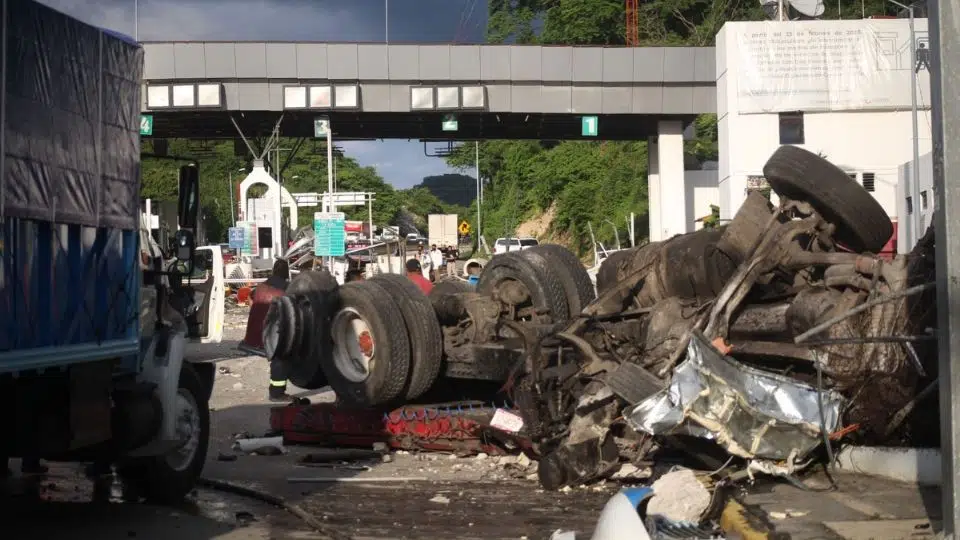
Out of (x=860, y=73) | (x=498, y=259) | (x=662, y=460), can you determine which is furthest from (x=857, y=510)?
(x=860, y=73)

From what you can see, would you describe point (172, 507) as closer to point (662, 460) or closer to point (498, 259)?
point (662, 460)

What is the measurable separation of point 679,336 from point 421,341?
3016 mm

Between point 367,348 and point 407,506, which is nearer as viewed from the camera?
point 407,506

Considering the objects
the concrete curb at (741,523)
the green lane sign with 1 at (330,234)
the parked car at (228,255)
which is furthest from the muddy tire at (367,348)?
the parked car at (228,255)

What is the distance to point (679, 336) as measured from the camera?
29.1 ft

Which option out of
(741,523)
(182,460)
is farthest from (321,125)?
(741,523)

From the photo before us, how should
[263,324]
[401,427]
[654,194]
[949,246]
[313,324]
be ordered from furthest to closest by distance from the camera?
1. [654,194]
2. [263,324]
3. [313,324]
4. [401,427]
5. [949,246]

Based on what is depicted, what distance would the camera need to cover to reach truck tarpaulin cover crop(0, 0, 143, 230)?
635cm

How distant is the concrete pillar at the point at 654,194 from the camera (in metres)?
33.8

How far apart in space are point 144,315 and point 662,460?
13.2 ft

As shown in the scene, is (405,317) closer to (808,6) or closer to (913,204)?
(913,204)

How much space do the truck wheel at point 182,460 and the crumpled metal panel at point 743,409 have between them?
3.53 m

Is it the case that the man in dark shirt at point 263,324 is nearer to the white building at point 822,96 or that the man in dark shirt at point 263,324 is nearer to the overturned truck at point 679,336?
the overturned truck at point 679,336

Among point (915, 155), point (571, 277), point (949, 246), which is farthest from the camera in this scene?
point (915, 155)
